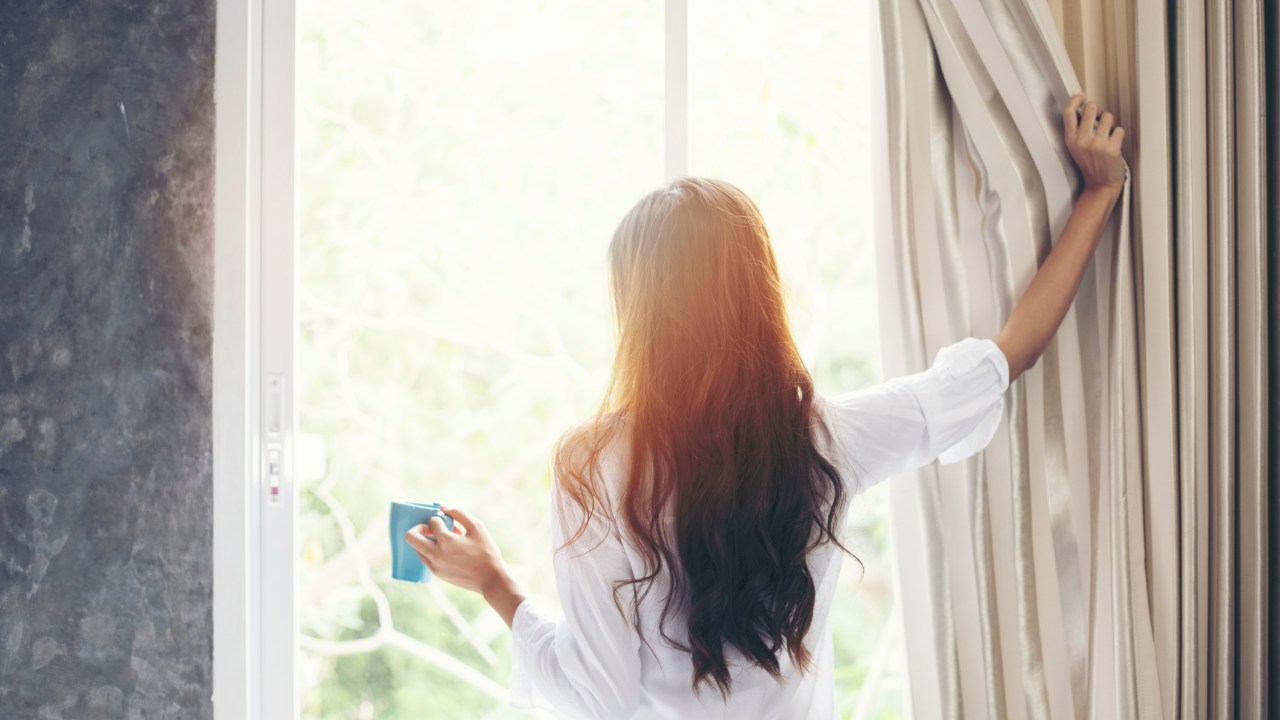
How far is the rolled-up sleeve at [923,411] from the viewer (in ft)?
3.38

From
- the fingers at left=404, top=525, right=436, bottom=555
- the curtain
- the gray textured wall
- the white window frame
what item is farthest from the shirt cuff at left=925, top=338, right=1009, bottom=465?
the gray textured wall

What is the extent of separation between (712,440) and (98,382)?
1077 mm

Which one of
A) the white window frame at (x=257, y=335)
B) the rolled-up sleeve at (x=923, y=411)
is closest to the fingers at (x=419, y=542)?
the white window frame at (x=257, y=335)

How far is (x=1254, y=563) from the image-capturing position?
1209mm

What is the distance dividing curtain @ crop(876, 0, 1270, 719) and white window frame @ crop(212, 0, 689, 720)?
432mm

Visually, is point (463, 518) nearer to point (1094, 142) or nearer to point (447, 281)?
point (447, 281)

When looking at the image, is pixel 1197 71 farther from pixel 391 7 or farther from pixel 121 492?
pixel 121 492

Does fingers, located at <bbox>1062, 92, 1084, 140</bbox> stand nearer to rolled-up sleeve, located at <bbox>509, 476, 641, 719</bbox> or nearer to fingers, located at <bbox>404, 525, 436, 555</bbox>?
rolled-up sleeve, located at <bbox>509, 476, 641, 719</bbox>

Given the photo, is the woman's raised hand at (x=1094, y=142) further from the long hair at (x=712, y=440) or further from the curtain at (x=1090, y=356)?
the long hair at (x=712, y=440)

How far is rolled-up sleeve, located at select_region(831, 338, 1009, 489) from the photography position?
1.03 m

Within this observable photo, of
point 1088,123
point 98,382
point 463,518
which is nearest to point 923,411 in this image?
point 1088,123

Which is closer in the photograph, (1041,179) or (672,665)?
(672,665)

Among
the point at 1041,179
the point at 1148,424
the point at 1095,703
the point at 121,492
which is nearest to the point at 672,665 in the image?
the point at 1095,703

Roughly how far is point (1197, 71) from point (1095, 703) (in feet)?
3.00
